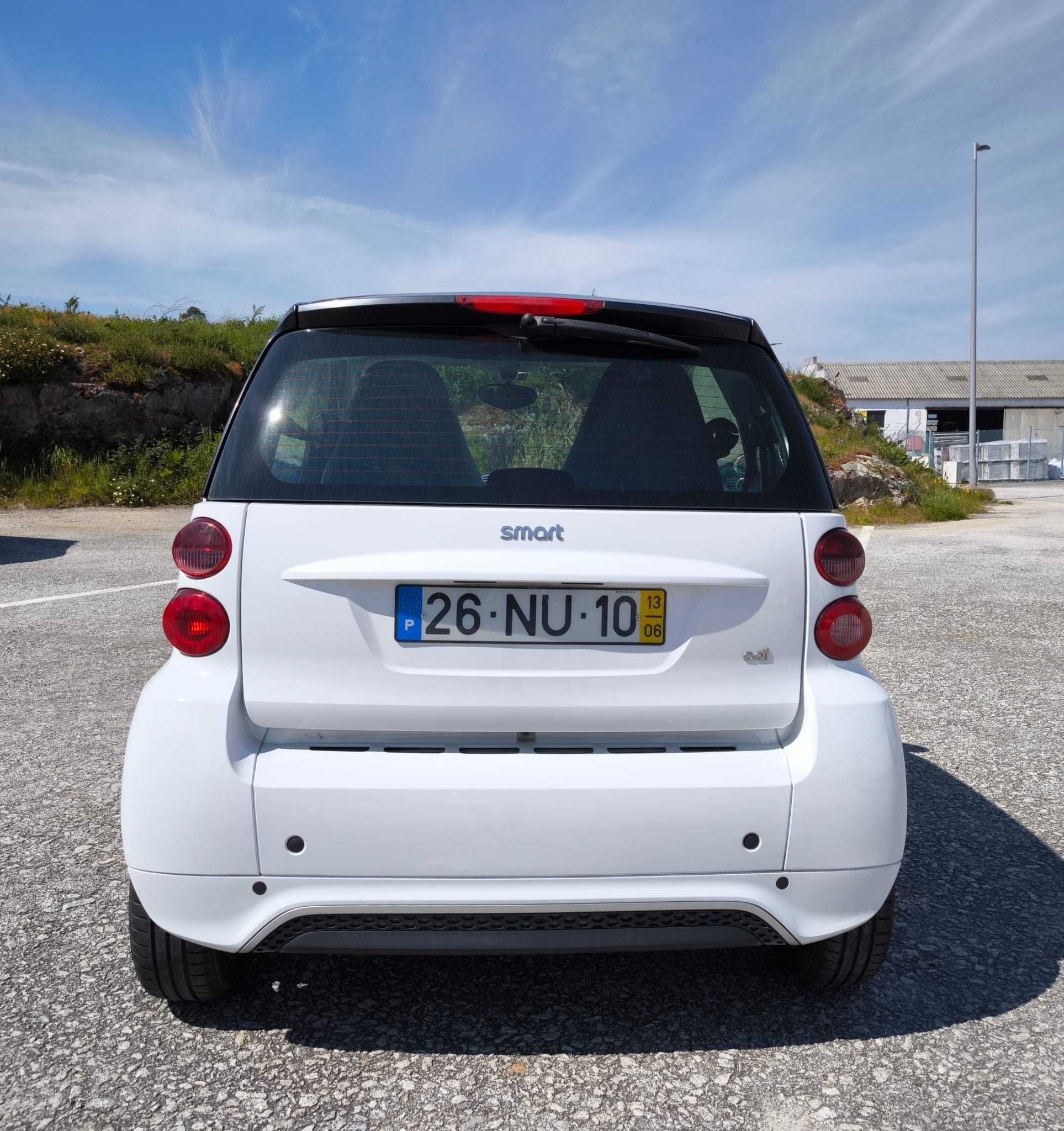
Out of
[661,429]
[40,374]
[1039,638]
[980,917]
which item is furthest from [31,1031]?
[40,374]

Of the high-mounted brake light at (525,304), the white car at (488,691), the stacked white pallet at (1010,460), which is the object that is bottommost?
the stacked white pallet at (1010,460)

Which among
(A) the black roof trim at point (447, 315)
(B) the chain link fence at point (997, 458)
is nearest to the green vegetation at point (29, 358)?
(A) the black roof trim at point (447, 315)

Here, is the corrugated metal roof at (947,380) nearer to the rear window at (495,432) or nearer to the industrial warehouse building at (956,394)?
the industrial warehouse building at (956,394)

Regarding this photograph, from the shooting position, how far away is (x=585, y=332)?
2.36 metres

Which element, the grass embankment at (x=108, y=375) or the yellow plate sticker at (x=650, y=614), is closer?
the yellow plate sticker at (x=650, y=614)

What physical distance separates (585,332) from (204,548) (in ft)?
3.13

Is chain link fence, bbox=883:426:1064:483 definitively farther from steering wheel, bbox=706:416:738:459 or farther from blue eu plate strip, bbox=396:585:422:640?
blue eu plate strip, bbox=396:585:422:640

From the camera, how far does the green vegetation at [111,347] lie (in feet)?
56.5

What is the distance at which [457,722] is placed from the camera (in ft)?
7.14

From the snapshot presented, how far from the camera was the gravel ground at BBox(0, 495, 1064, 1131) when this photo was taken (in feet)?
6.88

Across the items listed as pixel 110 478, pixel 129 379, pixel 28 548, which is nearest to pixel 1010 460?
pixel 129 379

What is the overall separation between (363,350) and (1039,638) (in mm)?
6568

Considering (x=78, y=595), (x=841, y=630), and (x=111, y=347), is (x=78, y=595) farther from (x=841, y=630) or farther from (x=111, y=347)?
(x=111, y=347)

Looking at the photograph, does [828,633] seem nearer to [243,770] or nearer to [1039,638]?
[243,770]
